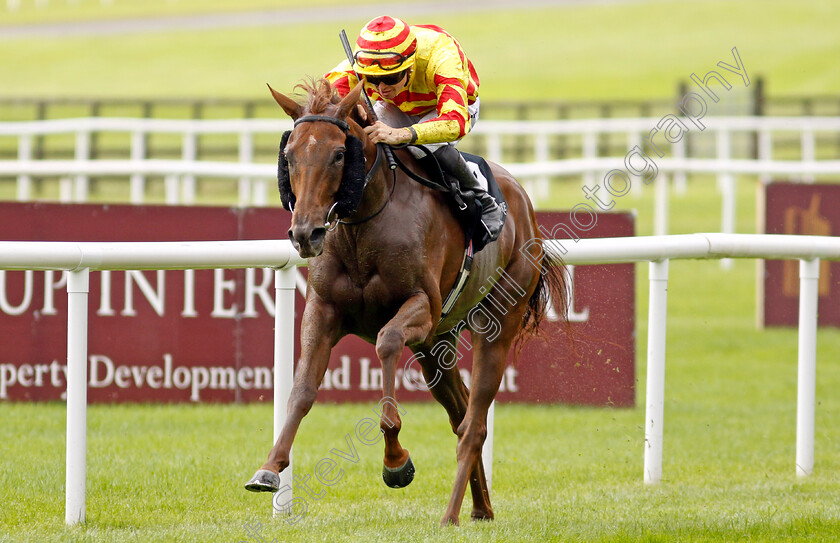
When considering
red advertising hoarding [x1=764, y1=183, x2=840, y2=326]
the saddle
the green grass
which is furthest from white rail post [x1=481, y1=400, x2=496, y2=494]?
the green grass

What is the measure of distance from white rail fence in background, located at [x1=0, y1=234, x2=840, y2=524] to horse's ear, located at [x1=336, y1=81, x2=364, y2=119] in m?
0.99

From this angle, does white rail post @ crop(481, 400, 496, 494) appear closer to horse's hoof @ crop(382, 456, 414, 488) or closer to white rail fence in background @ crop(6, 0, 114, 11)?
horse's hoof @ crop(382, 456, 414, 488)

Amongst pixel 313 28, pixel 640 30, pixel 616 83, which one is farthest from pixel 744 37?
pixel 313 28

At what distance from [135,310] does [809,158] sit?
11.2 m

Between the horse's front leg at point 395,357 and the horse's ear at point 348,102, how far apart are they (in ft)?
2.39

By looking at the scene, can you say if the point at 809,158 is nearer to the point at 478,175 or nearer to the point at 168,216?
the point at 168,216

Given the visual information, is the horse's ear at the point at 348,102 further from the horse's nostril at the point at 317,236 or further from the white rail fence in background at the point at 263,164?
the white rail fence in background at the point at 263,164

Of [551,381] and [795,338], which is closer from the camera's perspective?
[551,381]

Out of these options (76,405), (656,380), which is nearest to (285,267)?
(76,405)

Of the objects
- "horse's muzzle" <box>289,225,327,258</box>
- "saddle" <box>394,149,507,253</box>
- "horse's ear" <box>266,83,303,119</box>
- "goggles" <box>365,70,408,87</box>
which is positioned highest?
"goggles" <box>365,70,408,87</box>

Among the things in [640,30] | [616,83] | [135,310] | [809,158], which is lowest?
[135,310]

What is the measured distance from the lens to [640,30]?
46.3 m

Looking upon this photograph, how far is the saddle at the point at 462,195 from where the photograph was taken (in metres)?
4.84

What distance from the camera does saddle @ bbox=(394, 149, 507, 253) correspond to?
4840mm
